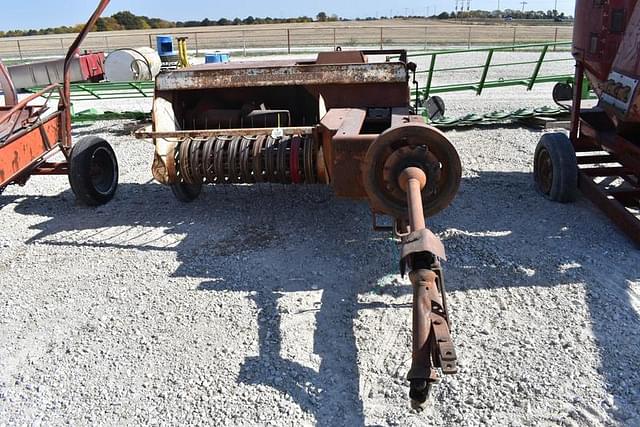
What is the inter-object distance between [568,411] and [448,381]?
2.00ft

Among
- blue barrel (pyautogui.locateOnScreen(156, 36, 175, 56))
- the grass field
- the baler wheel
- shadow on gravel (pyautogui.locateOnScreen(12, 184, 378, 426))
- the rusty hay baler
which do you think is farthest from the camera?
the grass field

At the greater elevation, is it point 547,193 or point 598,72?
point 598,72

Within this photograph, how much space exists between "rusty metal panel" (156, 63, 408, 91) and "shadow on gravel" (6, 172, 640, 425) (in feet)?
4.07

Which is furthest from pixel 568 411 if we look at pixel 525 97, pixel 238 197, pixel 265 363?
pixel 525 97

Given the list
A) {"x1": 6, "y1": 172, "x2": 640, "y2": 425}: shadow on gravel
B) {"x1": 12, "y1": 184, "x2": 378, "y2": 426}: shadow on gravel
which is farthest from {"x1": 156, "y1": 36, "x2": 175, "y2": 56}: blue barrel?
{"x1": 6, "y1": 172, "x2": 640, "y2": 425}: shadow on gravel

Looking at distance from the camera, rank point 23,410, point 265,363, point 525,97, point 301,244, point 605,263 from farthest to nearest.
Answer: point 525,97, point 301,244, point 605,263, point 265,363, point 23,410

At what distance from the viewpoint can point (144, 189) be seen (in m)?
6.92

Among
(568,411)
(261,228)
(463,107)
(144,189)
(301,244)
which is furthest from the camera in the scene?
(463,107)

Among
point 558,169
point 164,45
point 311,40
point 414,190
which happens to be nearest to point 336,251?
point 414,190

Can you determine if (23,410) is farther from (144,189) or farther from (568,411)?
(144,189)

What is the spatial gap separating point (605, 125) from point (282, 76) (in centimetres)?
339

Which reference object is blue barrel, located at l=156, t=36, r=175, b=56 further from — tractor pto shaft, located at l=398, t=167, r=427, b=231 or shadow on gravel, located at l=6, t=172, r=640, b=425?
tractor pto shaft, located at l=398, t=167, r=427, b=231

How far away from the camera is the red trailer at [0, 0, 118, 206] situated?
5704mm

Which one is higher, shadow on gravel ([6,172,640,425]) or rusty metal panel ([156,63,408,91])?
rusty metal panel ([156,63,408,91])
